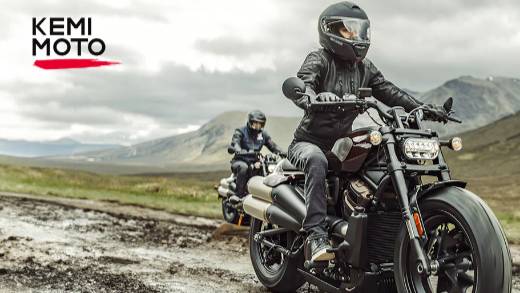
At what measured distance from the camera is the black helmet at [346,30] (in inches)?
220

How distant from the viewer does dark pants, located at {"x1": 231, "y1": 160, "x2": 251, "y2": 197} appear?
585 inches

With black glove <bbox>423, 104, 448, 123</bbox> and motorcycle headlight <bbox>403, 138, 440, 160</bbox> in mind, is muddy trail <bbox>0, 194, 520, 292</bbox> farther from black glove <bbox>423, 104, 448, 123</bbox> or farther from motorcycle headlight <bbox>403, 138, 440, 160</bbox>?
motorcycle headlight <bbox>403, 138, 440, 160</bbox>

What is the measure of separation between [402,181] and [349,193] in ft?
2.53

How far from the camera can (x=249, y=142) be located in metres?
15.4

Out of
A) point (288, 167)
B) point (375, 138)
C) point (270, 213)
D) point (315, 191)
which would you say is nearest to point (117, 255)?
point (270, 213)

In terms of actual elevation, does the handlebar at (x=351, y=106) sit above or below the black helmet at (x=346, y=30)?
below

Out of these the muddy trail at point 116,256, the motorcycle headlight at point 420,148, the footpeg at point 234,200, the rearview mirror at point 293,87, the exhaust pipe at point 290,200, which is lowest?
the muddy trail at point 116,256

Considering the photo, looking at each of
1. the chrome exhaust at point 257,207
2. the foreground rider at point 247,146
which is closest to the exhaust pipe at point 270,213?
the chrome exhaust at point 257,207

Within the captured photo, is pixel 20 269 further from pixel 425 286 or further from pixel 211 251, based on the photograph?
pixel 425 286

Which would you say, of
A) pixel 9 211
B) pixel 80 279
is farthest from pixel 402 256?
pixel 9 211

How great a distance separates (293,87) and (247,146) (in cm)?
1025

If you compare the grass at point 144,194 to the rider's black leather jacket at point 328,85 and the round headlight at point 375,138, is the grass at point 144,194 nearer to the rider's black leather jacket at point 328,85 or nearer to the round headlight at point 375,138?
the rider's black leather jacket at point 328,85

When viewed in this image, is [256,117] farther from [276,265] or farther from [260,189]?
[276,265]

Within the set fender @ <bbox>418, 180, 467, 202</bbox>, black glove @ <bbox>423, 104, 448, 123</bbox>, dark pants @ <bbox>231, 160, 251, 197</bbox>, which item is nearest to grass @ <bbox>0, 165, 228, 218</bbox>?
dark pants @ <bbox>231, 160, 251, 197</bbox>
